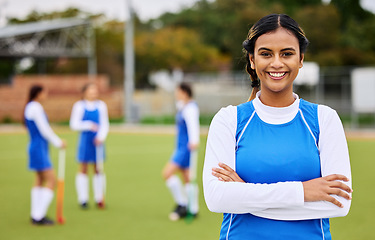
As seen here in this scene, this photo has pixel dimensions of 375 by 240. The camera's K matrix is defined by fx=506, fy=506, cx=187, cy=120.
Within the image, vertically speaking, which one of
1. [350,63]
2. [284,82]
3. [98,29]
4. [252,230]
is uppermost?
[98,29]

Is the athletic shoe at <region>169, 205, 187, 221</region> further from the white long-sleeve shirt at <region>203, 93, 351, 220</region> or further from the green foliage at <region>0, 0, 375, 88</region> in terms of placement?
the green foliage at <region>0, 0, 375, 88</region>

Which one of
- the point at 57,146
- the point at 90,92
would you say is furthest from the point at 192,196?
the point at 90,92

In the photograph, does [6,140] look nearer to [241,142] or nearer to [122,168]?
[122,168]

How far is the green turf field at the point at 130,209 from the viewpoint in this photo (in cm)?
682

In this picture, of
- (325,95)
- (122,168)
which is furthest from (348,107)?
(122,168)

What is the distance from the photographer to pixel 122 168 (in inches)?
A: 527

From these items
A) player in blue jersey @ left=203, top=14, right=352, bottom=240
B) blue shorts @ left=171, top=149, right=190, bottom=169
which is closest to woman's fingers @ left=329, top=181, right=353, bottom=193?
player in blue jersey @ left=203, top=14, right=352, bottom=240

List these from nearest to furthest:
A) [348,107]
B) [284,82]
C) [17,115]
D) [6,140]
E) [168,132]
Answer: [284,82], [6,140], [168,132], [348,107], [17,115]

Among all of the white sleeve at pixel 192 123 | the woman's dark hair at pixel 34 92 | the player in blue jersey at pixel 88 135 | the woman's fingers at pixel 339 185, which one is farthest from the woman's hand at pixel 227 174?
the player in blue jersey at pixel 88 135

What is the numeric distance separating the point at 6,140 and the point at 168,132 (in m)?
7.41

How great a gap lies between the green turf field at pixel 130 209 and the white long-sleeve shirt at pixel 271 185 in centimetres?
440

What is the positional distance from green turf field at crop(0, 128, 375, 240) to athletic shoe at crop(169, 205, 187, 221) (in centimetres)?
15

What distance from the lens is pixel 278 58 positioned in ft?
7.26

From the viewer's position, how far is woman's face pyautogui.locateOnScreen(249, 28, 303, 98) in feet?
7.27
